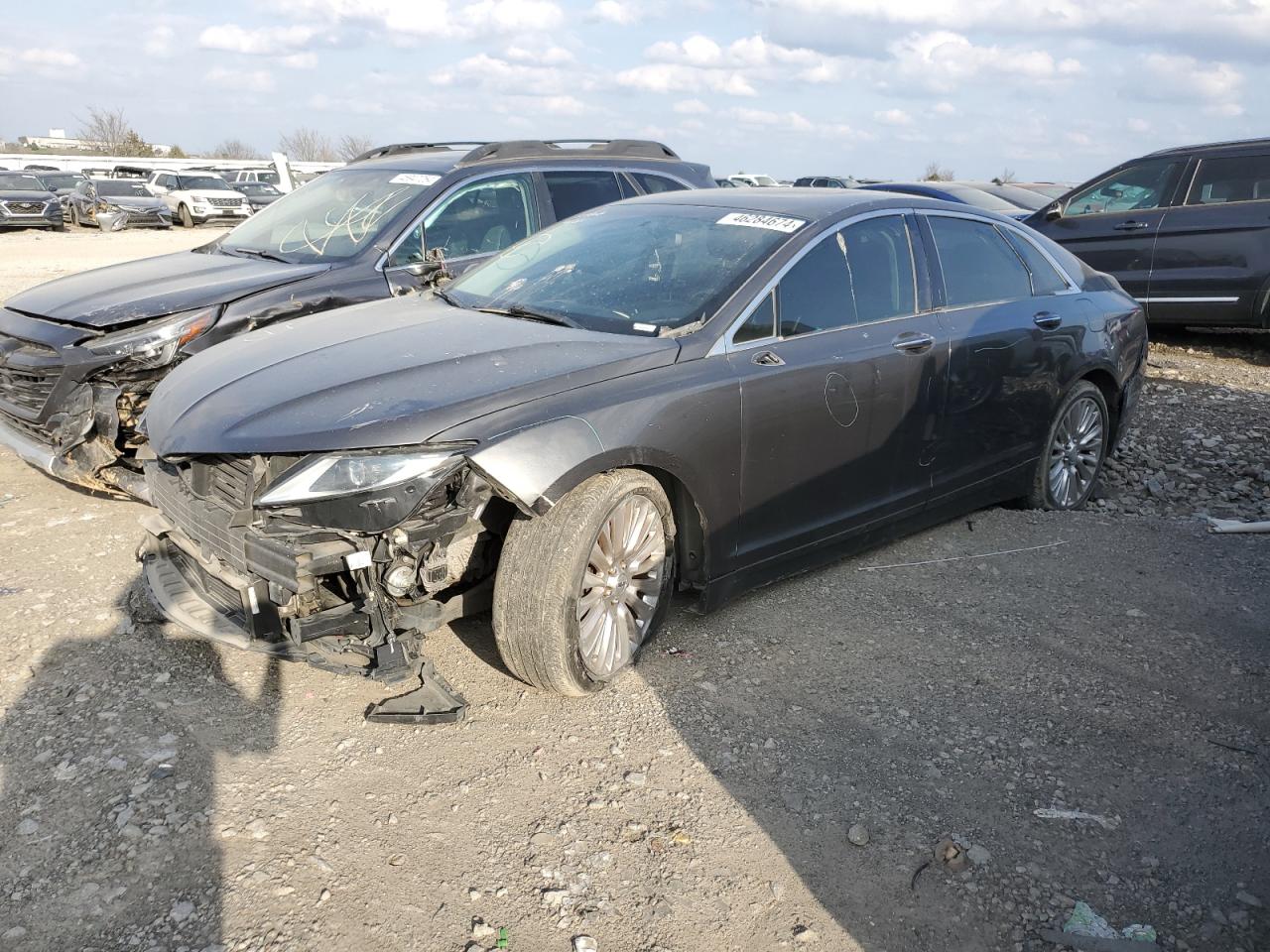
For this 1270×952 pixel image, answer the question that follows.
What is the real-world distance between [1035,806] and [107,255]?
20885 mm

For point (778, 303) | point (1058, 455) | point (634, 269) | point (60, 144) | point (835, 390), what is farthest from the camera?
point (60, 144)

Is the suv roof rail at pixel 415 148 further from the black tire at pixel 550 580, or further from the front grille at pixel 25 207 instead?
the front grille at pixel 25 207

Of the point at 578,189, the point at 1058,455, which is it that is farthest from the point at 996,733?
the point at 578,189

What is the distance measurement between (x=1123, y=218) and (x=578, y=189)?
5626mm

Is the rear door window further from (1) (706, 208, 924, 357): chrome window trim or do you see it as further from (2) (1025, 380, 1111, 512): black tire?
(2) (1025, 380, 1111, 512): black tire

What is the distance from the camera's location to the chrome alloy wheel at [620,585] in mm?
3592

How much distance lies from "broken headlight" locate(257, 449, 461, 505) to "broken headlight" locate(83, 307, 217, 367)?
8.03 ft

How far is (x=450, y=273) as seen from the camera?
20.4ft

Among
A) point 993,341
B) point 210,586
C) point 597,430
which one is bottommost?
point 210,586

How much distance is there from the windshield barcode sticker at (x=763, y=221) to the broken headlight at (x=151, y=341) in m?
2.73

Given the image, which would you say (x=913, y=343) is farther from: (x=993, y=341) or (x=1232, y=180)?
(x=1232, y=180)

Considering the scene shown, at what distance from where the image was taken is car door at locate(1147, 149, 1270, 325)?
9195 millimetres

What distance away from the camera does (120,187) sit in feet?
98.4

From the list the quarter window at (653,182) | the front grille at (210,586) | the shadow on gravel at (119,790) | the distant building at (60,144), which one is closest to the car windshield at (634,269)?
the front grille at (210,586)
